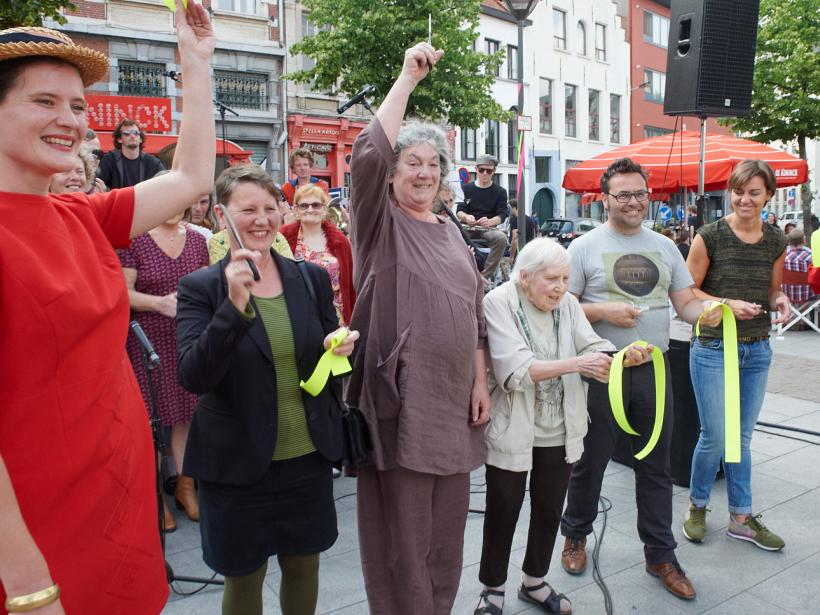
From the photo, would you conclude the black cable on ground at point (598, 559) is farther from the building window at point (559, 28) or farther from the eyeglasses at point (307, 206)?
the building window at point (559, 28)

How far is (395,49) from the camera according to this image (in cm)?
1708

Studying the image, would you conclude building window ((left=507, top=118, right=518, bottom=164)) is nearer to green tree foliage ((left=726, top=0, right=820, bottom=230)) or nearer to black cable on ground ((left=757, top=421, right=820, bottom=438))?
green tree foliage ((left=726, top=0, right=820, bottom=230))

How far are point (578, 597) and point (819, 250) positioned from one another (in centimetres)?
207

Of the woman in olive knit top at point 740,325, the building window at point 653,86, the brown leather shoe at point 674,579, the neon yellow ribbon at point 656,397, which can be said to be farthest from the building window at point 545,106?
the brown leather shoe at point 674,579

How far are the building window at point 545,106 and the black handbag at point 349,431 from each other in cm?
3026

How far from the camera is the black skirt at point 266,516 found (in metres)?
2.10

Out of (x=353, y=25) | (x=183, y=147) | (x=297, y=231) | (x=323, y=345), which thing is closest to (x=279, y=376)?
(x=323, y=345)

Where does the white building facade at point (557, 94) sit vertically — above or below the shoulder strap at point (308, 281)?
above

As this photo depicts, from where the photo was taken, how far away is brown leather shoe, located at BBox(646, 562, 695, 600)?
9.61 feet

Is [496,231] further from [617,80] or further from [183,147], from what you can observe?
[617,80]

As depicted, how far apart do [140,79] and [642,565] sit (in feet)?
63.6

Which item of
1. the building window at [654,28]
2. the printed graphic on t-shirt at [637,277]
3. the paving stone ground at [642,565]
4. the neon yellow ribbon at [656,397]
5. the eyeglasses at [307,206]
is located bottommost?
the paving stone ground at [642,565]

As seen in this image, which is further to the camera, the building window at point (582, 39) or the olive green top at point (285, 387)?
the building window at point (582, 39)

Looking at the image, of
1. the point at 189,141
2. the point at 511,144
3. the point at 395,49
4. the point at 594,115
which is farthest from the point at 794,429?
the point at 594,115
